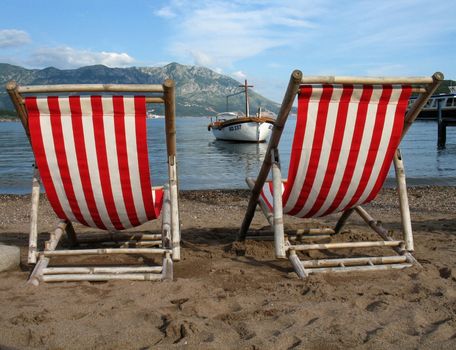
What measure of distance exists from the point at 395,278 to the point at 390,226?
2496 mm

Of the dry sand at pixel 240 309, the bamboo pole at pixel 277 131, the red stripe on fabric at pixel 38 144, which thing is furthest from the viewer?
the red stripe on fabric at pixel 38 144

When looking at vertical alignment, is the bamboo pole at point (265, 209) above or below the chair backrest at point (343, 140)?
below

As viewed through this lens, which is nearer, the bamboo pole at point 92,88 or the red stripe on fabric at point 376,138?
the bamboo pole at point 92,88

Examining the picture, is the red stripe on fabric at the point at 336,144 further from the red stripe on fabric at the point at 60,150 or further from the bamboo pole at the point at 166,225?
the red stripe on fabric at the point at 60,150

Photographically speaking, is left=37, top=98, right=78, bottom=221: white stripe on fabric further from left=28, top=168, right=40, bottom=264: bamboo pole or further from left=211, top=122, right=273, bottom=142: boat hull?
left=211, top=122, right=273, bottom=142: boat hull

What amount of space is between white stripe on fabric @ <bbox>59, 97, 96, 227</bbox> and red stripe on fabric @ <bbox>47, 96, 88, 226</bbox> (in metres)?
0.02

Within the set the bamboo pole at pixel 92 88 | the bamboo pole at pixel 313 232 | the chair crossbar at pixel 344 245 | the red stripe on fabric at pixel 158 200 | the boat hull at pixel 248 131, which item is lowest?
the boat hull at pixel 248 131

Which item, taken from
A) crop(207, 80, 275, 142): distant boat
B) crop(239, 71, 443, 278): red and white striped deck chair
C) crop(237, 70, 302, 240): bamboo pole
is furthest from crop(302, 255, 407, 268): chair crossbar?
crop(207, 80, 275, 142): distant boat

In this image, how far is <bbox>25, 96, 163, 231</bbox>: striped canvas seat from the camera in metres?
2.96

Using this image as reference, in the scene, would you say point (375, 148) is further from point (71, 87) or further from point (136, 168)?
point (71, 87)

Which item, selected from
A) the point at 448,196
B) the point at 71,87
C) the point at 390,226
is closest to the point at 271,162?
the point at 71,87

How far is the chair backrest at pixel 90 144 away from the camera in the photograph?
2.95m

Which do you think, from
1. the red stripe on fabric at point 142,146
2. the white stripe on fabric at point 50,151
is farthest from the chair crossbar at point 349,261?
the white stripe on fabric at point 50,151

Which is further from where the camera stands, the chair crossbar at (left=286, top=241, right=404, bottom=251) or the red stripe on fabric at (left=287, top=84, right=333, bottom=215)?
the chair crossbar at (left=286, top=241, right=404, bottom=251)
